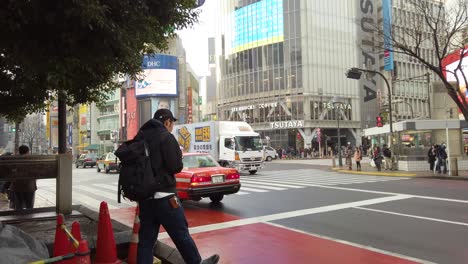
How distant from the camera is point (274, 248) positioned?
22.1ft

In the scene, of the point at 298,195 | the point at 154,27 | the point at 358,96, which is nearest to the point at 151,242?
the point at 154,27

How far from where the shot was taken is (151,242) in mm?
4359

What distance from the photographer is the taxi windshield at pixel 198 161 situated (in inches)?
472

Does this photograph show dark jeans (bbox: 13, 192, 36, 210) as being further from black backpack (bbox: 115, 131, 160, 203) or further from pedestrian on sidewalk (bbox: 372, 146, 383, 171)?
pedestrian on sidewalk (bbox: 372, 146, 383, 171)

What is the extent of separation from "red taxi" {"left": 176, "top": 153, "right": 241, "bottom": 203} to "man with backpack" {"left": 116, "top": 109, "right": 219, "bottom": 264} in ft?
20.9

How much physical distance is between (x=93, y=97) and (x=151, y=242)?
15.5 ft

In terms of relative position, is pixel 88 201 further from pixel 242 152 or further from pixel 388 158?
pixel 388 158

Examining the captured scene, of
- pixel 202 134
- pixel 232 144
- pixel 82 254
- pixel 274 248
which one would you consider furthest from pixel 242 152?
pixel 82 254

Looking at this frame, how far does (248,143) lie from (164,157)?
882 inches

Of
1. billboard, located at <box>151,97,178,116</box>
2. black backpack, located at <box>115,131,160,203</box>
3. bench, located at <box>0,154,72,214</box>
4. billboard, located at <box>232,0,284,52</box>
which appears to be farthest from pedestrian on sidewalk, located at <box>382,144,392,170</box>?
billboard, located at <box>151,97,178,116</box>

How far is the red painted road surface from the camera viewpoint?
6.00 m

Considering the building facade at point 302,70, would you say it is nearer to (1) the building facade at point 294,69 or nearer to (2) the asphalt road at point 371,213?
(1) the building facade at point 294,69

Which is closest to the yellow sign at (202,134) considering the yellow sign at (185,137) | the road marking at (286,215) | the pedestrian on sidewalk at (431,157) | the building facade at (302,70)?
the yellow sign at (185,137)

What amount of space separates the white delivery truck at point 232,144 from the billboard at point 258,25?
136 feet
